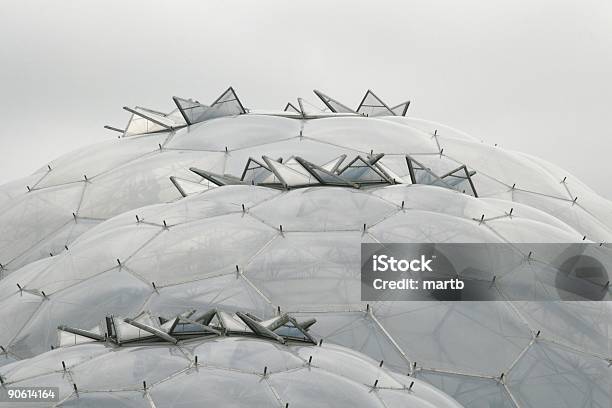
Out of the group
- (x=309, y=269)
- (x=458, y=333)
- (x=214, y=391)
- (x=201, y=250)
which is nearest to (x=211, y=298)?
(x=201, y=250)

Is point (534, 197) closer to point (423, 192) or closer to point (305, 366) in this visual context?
point (423, 192)

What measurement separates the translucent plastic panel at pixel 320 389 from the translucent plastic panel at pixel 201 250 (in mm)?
8903

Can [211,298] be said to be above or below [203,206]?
below

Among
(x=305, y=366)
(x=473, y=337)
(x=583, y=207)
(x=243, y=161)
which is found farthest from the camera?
(x=583, y=207)

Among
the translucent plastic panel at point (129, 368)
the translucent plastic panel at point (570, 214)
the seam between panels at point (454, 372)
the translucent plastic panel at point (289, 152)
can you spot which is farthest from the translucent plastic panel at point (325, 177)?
the translucent plastic panel at point (129, 368)

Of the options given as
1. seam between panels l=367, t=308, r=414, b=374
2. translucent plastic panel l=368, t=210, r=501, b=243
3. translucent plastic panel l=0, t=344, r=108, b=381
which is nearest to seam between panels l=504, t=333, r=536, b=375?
seam between panels l=367, t=308, r=414, b=374

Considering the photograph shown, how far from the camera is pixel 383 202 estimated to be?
3275 cm

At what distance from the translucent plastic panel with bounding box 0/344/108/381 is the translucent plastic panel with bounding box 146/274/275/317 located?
19.0 feet

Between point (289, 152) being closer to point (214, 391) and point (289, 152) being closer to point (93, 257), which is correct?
point (93, 257)

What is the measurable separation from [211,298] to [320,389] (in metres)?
8.55

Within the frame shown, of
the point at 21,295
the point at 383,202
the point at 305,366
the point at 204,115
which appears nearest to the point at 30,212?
the point at 204,115

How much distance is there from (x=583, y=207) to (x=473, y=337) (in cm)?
1935

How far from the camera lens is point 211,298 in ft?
95.8

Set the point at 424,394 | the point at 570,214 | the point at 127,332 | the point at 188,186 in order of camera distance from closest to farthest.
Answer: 1. the point at 424,394
2. the point at 127,332
3. the point at 188,186
4. the point at 570,214
